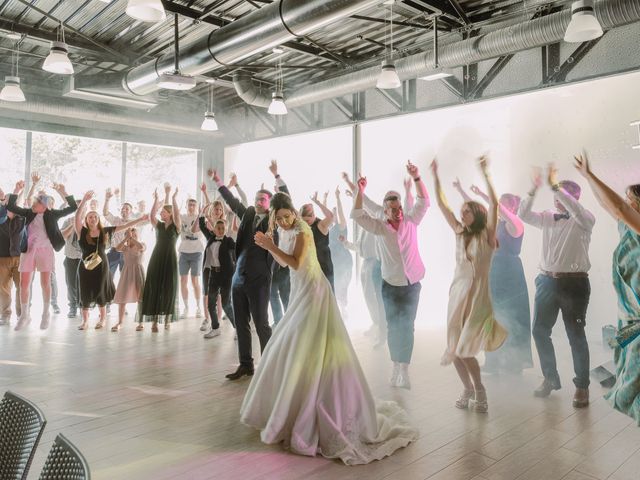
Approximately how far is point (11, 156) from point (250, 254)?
675 centimetres

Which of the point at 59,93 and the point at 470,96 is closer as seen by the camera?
the point at 470,96

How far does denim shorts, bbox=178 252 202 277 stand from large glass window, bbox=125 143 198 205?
12.1 feet

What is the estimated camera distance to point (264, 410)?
314 centimetres

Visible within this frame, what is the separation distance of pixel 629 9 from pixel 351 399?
4.44 m

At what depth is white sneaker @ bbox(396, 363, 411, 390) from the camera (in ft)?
14.0

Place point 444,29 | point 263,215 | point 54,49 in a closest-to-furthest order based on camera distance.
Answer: point 263,215 → point 54,49 → point 444,29

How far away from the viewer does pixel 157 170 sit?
11.0 m

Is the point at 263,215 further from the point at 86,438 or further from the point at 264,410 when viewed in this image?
the point at 86,438

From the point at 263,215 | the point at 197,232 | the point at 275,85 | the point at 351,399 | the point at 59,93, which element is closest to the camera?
the point at 351,399

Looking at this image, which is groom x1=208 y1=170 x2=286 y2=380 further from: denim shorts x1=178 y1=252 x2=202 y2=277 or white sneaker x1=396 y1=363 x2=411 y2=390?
denim shorts x1=178 y1=252 x2=202 y2=277

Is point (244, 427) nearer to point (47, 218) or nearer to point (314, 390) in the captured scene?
point (314, 390)

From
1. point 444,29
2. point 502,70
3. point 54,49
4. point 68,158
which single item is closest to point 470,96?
point 502,70

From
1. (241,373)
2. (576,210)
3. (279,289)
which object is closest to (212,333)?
(279,289)

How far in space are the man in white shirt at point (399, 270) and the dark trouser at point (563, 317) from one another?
1.01 metres
